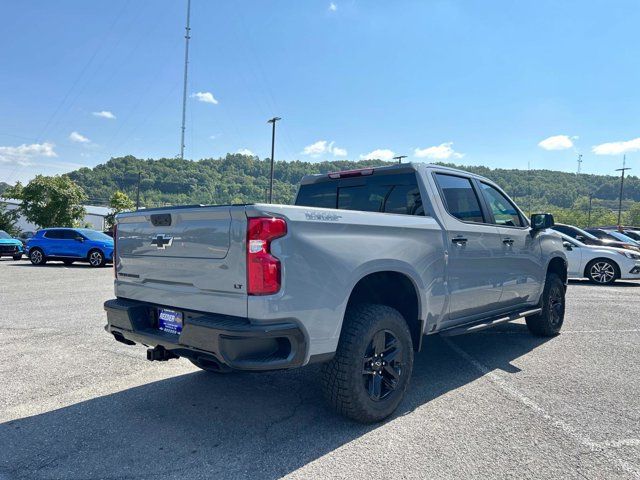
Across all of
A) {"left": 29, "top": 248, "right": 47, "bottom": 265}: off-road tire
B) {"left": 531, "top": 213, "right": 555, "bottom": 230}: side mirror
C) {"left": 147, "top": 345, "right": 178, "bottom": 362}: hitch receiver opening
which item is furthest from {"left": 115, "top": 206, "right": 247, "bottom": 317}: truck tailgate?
{"left": 29, "top": 248, "right": 47, "bottom": 265}: off-road tire

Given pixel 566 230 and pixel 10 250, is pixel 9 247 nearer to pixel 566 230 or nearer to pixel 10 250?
pixel 10 250

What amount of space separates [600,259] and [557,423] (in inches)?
412

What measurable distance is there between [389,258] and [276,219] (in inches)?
41.1

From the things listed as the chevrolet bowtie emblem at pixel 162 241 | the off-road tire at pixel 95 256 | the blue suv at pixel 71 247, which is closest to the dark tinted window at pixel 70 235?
the blue suv at pixel 71 247

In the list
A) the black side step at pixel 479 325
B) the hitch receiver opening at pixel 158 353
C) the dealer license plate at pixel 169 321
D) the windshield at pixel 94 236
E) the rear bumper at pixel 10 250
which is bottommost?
the rear bumper at pixel 10 250

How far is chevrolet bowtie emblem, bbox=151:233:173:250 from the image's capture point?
10.3 ft

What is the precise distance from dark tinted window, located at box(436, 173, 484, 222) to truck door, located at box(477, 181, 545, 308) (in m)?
0.26

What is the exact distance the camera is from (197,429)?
10.3ft

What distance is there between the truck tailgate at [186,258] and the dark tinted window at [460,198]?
2250 mm

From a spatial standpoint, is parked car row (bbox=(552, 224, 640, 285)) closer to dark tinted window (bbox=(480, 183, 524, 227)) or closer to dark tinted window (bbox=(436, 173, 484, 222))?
dark tinted window (bbox=(480, 183, 524, 227))

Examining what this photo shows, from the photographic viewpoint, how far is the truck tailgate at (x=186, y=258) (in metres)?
2.69

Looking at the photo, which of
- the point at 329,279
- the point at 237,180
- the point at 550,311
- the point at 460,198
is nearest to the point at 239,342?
the point at 329,279

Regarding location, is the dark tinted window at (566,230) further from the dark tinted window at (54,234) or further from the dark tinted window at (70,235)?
the dark tinted window at (54,234)

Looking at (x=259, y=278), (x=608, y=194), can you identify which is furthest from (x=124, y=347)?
(x=608, y=194)
